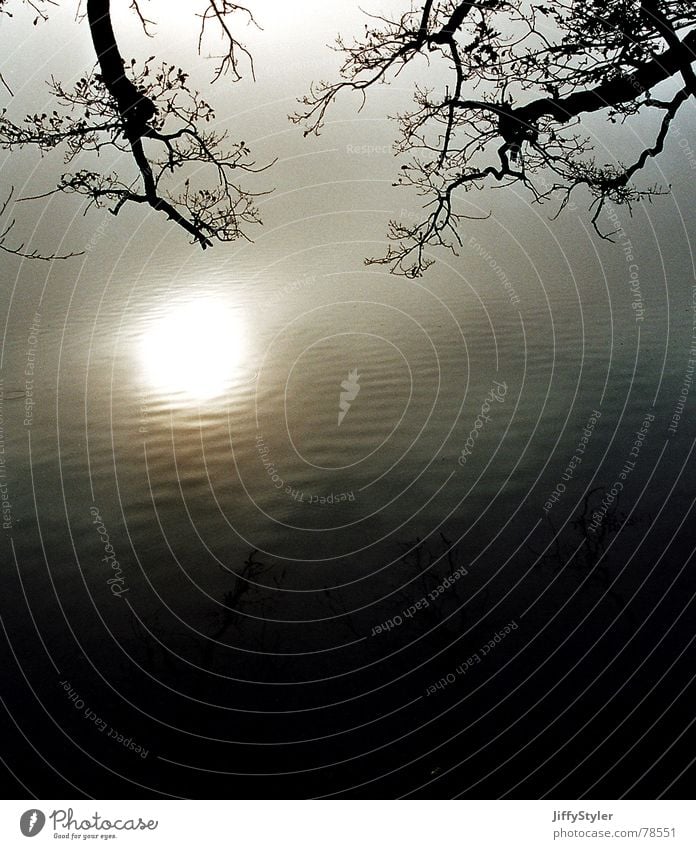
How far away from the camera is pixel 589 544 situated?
4988 mm

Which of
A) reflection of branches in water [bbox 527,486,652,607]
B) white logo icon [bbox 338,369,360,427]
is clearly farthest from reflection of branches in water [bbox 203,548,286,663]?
white logo icon [bbox 338,369,360,427]

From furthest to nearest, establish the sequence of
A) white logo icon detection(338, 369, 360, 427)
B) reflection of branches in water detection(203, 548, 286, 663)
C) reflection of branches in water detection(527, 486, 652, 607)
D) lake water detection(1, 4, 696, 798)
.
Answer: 1. white logo icon detection(338, 369, 360, 427)
2. reflection of branches in water detection(527, 486, 652, 607)
3. reflection of branches in water detection(203, 548, 286, 663)
4. lake water detection(1, 4, 696, 798)

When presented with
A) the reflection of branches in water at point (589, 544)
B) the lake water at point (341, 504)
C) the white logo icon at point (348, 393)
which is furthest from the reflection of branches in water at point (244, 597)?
the white logo icon at point (348, 393)

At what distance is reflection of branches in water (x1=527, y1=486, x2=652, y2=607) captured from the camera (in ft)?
15.6

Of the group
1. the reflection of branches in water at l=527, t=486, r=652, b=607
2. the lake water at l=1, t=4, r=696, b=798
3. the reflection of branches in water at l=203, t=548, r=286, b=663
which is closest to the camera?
the lake water at l=1, t=4, r=696, b=798

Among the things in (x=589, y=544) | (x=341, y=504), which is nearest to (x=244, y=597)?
(x=341, y=504)

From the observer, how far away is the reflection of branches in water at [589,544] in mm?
4746

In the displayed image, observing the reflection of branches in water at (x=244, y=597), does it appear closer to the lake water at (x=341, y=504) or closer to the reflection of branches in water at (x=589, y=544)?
the lake water at (x=341, y=504)

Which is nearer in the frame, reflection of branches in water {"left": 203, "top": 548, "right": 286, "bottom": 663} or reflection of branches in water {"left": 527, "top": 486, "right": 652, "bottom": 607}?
reflection of branches in water {"left": 203, "top": 548, "right": 286, "bottom": 663}

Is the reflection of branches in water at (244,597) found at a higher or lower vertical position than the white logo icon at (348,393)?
lower

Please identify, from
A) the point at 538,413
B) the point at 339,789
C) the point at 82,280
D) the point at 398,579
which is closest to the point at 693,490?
the point at 538,413

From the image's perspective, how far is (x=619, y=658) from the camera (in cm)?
410

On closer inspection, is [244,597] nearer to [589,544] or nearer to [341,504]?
[341,504]

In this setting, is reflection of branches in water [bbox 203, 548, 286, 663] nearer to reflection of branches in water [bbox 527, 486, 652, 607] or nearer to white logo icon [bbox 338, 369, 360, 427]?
reflection of branches in water [bbox 527, 486, 652, 607]
